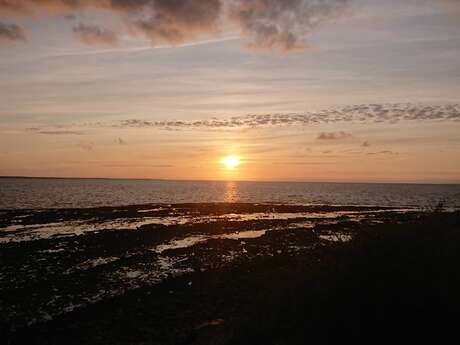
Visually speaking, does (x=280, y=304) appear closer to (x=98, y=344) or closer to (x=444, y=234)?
(x=98, y=344)

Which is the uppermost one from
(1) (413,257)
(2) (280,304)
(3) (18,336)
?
(1) (413,257)

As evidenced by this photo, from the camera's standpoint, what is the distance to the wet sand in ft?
28.3

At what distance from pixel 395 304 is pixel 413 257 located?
252cm

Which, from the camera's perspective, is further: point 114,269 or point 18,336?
point 114,269

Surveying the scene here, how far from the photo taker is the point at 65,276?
20.1 meters

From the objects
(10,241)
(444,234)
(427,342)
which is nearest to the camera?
(427,342)

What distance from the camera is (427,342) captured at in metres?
7.51

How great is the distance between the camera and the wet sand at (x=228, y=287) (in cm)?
864

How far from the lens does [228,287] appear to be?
17812mm

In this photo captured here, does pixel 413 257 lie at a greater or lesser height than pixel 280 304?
greater

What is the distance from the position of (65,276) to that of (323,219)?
34.4 metres

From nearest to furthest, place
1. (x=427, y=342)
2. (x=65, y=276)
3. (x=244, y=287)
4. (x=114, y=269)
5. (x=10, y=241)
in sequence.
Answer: (x=427, y=342)
(x=244, y=287)
(x=65, y=276)
(x=114, y=269)
(x=10, y=241)

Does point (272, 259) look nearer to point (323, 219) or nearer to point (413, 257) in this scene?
point (413, 257)

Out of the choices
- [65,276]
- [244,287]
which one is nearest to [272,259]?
[244,287]
